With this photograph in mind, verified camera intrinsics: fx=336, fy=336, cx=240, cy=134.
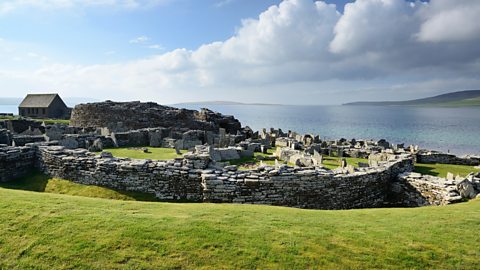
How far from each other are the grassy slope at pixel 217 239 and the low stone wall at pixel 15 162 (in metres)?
7.18

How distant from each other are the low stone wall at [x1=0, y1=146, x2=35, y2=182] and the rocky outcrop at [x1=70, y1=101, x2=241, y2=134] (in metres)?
23.5

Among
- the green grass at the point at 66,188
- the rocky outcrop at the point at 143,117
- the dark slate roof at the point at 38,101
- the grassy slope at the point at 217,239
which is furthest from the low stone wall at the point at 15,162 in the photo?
the dark slate roof at the point at 38,101

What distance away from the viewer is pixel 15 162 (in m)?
15.8

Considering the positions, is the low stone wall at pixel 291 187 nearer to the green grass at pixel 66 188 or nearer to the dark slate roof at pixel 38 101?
the green grass at pixel 66 188

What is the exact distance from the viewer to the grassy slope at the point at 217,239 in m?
6.70

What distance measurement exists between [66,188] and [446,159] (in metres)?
24.6

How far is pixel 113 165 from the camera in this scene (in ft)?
46.6

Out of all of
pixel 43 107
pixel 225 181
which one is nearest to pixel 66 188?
pixel 225 181

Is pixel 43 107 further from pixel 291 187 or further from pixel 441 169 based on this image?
pixel 441 169

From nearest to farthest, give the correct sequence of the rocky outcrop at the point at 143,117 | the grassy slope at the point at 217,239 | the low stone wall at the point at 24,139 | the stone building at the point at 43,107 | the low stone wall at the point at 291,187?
the grassy slope at the point at 217,239
the low stone wall at the point at 291,187
the low stone wall at the point at 24,139
the rocky outcrop at the point at 143,117
the stone building at the point at 43,107

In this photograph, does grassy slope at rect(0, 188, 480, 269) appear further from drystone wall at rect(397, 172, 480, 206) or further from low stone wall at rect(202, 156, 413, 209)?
drystone wall at rect(397, 172, 480, 206)

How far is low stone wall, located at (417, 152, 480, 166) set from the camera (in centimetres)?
2412

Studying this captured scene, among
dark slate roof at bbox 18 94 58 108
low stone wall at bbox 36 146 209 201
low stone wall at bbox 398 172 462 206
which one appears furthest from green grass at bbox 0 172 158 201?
dark slate roof at bbox 18 94 58 108

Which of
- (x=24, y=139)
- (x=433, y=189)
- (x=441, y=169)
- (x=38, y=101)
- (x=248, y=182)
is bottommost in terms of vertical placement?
(x=441, y=169)
